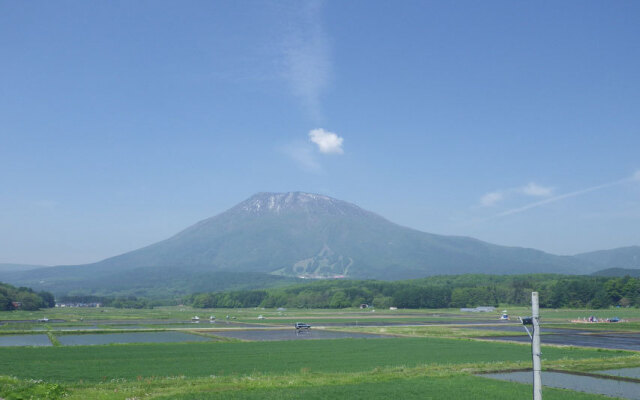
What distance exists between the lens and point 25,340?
4669cm

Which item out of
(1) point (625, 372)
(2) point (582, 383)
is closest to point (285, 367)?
(2) point (582, 383)

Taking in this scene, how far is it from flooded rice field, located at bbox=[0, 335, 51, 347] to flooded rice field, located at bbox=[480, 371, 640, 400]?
35293 millimetres

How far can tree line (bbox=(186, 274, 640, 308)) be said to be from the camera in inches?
4350

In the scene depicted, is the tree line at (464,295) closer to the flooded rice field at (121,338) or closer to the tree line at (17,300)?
the tree line at (17,300)

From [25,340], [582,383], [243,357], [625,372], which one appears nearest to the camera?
[582,383]

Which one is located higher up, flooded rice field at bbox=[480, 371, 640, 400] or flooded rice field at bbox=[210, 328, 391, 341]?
flooded rice field at bbox=[480, 371, 640, 400]

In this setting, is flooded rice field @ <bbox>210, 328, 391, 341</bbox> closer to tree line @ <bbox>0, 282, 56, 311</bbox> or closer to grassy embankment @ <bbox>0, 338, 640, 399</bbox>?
grassy embankment @ <bbox>0, 338, 640, 399</bbox>

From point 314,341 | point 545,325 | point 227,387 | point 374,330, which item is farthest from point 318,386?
point 545,325

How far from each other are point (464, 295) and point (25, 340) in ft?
334

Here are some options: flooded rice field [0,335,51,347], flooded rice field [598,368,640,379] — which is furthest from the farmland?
flooded rice field [0,335,51,347]

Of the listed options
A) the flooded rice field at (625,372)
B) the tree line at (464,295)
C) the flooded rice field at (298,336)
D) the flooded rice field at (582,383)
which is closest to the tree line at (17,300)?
the tree line at (464,295)

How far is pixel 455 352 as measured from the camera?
115 feet

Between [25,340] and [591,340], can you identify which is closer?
[591,340]

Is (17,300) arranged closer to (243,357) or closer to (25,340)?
(25,340)
